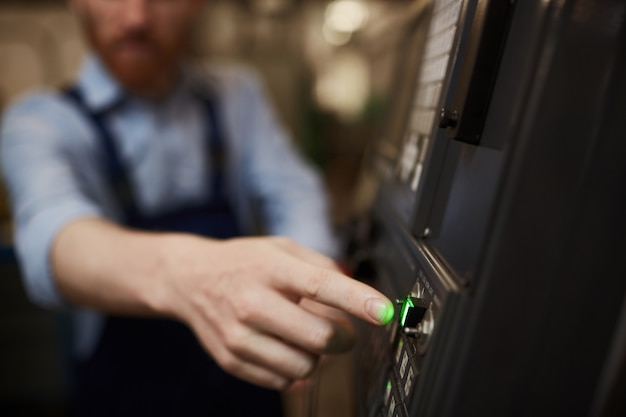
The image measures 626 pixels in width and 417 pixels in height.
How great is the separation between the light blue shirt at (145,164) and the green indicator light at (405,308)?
391mm

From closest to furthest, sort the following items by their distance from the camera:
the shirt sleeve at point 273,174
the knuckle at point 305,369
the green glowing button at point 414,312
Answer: the green glowing button at point 414,312
the knuckle at point 305,369
the shirt sleeve at point 273,174

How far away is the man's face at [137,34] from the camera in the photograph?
788mm

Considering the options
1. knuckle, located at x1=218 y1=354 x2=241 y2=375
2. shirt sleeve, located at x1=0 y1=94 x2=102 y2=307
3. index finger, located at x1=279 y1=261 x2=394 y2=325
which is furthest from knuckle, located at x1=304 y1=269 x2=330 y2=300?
shirt sleeve, located at x1=0 y1=94 x2=102 y2=307

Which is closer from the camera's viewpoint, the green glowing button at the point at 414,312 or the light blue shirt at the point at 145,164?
the green glowing button at the point at 414,312

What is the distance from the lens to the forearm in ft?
1.41

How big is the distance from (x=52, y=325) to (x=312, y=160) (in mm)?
1379

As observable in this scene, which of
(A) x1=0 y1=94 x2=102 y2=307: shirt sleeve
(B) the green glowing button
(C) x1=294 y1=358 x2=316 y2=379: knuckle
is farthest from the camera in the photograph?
(A) x1=0 y1=94 x2=102 y2=307: shirt sleeve

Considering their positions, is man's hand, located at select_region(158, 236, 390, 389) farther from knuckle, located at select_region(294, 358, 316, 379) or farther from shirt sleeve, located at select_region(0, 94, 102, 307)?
shirt sleeve, located at select_region(0, 94, 102, 307)

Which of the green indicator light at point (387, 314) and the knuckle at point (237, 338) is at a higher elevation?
the green indicator light at point (387, 314)

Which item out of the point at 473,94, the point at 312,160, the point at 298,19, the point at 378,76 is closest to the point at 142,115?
the point at 473,94

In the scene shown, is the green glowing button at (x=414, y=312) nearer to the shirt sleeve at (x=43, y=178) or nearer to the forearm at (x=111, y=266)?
the forearm at (x=111, y=266)

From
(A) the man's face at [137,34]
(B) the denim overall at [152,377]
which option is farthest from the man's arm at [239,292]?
(A) the man's face at [137,34]

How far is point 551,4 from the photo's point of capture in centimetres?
21

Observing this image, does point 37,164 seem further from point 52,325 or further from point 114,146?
point 52,325
